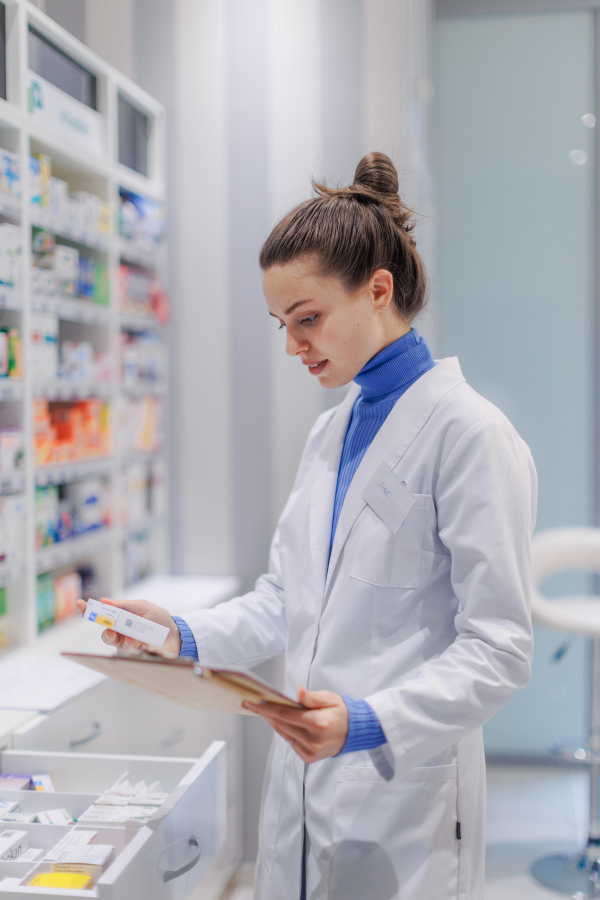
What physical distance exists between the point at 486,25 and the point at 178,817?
3.24 meters

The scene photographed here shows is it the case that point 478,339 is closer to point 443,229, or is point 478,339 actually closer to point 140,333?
point 443,229

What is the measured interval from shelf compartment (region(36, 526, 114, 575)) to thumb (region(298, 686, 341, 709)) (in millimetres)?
1536

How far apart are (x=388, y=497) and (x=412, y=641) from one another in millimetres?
248

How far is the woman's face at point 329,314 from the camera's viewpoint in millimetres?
1356

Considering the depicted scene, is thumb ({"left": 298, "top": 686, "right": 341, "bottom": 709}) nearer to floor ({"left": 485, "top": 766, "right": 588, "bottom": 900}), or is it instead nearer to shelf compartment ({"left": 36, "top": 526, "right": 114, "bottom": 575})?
shelf compartment ({"left": 36, "top": 526, "right": 114, "bottom": 575})

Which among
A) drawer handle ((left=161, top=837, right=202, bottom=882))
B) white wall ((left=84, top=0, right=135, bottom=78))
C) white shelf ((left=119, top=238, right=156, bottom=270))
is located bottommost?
drawer handle ((left=161, top=837, right=202, bottom=882))

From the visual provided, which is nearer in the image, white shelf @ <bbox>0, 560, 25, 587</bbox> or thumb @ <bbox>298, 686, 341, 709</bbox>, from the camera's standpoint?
thumb @ <bbox>298, 686, 341, 709</bbox>

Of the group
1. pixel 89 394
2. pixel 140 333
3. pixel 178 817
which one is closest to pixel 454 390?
pixel 178 817

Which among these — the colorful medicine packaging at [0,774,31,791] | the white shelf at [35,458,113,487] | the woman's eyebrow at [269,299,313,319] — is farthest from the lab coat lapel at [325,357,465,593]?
the white shelf at [35,458,113,487]

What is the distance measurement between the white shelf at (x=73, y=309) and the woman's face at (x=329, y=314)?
3.90 feet

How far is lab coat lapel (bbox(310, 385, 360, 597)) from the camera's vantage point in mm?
1426

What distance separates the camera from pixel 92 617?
4.24 feet

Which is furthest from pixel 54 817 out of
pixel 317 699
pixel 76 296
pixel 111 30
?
pixel 111 30

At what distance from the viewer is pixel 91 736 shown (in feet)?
6.63
